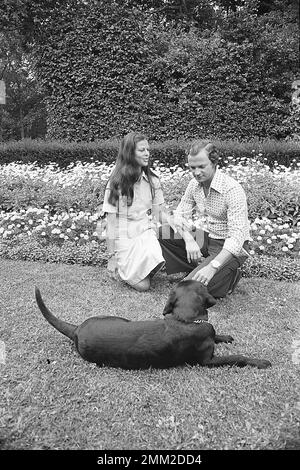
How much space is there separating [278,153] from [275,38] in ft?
18.5

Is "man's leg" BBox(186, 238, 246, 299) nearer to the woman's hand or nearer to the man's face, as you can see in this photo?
the man's face

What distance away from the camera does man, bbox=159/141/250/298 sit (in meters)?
3.30

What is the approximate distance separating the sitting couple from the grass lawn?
17.0 inches

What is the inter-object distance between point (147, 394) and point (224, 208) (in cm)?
179

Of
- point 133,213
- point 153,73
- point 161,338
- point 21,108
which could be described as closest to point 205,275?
point 161,338

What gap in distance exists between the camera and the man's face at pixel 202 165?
333cm

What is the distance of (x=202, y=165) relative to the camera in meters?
3.35

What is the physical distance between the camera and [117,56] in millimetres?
11797

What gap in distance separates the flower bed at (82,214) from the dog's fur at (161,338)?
2.01 metres

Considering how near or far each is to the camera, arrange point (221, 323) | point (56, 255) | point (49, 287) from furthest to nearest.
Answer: point (56, 255) → point (49, 287) → point (221, 323)

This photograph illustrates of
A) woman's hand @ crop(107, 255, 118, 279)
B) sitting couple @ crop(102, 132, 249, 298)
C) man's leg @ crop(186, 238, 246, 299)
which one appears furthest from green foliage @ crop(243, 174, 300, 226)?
woman's hand @ crop(107, 255, 118, 279)

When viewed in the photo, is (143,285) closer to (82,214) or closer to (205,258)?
(205,258)

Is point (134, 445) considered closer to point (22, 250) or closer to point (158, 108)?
point (22, 250)

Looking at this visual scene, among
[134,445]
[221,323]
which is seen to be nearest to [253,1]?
[221,323]
